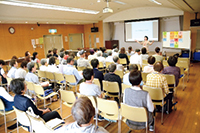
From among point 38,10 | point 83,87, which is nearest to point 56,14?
point 38,10

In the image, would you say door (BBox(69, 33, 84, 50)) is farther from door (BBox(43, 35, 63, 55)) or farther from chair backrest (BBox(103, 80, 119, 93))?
chair backrest (BBox(103, 80, 119, 93))

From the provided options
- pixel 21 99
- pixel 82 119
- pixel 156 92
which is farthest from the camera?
pixel 156 92

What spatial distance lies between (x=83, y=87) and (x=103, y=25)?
12.7m

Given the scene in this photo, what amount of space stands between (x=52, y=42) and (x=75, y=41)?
275 cm

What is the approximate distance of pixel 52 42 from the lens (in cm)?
1413

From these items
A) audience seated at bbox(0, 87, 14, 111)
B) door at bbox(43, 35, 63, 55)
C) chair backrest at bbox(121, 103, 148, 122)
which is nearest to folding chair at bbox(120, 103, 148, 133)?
chair backrest at bbox(121, 103, 148, 122)

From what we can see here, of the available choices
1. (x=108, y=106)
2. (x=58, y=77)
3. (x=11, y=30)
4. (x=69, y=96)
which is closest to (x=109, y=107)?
(x=108, y=106)

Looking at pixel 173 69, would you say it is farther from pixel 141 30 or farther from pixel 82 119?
pixel 141 30

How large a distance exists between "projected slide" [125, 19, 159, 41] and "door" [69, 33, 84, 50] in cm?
517

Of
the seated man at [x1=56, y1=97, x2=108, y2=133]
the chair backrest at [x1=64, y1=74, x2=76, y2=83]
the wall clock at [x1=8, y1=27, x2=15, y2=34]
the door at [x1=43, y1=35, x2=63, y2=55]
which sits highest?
the wall clock at [x1=8, y1=27, x2=15, y2=34]

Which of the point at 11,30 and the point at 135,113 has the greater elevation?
the point at 11,30

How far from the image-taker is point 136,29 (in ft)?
45.1

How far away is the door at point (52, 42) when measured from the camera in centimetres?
1376

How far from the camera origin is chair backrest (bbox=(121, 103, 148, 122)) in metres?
2.33
